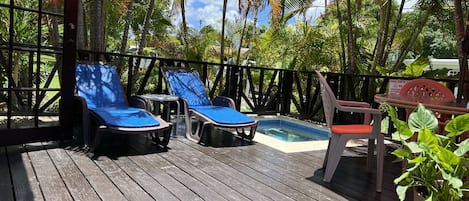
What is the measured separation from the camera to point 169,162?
12.1 ft

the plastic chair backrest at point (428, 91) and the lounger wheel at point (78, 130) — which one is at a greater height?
the plastic chair backrest at point (428, 91)

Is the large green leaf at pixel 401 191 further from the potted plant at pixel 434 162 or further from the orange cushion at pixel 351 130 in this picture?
the orange cushion at pixel 351 130

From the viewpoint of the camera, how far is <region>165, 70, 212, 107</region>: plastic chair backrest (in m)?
5.23

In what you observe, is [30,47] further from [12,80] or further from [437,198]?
[437,198]

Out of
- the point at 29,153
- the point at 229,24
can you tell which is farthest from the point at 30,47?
the point at 229,24

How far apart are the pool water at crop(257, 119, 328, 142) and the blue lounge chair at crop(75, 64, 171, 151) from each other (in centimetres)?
251

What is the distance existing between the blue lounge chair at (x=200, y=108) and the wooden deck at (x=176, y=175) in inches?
15.5

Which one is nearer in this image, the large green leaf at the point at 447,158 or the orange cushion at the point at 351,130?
the large green leaf at the point at 447,158

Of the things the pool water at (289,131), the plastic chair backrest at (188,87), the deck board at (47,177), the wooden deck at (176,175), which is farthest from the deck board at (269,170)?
the pool water at (289,131)

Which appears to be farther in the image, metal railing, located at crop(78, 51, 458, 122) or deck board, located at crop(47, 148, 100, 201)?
metal railing, located at crop(78, 51, 458, 122)

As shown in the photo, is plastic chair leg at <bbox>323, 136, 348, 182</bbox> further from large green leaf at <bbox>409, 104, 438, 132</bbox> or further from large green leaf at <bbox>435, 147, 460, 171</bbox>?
large green leaf at <bbox>435, 147, 460, 171</bbox>

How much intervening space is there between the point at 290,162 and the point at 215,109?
156 cm

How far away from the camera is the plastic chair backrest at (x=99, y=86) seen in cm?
445

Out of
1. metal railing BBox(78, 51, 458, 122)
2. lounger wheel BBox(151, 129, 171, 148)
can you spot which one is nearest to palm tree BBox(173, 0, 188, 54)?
metal railing BBox(78, 51, 458, 122)
